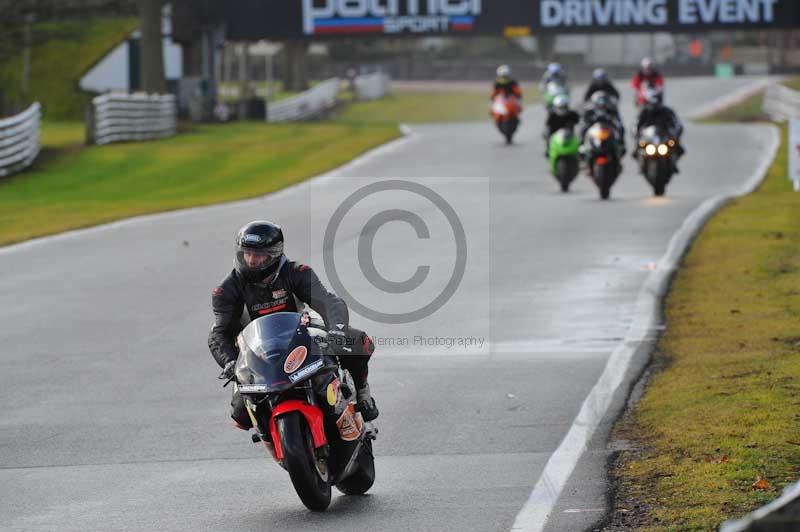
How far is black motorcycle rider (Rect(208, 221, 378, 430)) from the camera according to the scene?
8062 mm

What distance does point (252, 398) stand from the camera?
304 inches

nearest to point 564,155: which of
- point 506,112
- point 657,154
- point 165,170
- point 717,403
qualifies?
point 657,154

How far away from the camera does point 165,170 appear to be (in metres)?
35.5

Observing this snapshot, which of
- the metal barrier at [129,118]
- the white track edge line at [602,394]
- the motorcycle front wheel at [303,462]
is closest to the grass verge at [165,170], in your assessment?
the metal barrier at [129,118]

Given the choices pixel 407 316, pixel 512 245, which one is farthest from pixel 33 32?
pixel 407 316

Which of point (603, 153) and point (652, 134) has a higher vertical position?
point (652, 134)

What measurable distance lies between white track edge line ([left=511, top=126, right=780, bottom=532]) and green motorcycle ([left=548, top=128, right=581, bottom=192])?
430 cm

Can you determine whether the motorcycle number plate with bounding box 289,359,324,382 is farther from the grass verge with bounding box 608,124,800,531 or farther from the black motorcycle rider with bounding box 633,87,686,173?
the black motorcycle rider with bounding box 633,87,686,173

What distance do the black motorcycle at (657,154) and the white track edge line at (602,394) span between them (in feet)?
9.07

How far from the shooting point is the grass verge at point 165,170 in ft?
87.7

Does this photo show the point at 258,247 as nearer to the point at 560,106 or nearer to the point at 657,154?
the point at 657,154

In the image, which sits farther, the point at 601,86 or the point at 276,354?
the point at 601,86

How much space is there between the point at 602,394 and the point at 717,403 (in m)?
1.00

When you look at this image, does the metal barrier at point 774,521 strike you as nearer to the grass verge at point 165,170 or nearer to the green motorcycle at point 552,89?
the grass verge at point 165,170
